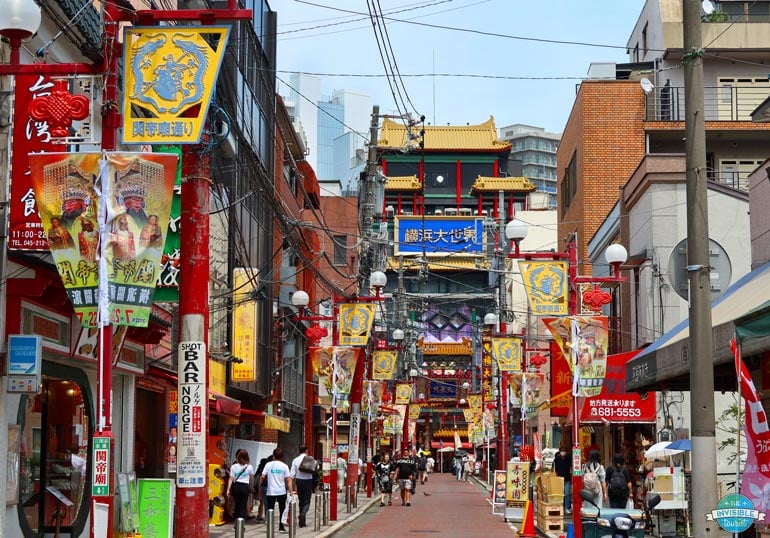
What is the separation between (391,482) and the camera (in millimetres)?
45531

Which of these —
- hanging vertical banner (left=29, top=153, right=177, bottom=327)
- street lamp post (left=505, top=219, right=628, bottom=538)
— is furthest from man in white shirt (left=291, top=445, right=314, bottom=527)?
hanging vertical banner (left=29, top=153, right=177, bottom=327)

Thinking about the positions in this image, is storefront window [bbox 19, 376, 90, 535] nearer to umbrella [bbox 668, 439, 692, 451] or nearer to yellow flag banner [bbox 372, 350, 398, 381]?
umbrella [bbox 668, 439, 692, 451]

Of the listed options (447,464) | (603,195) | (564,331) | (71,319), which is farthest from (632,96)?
(447,464)

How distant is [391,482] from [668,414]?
1581cm

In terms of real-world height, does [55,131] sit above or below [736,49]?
below

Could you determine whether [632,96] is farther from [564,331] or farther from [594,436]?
[564,331]

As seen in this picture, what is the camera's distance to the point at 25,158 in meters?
14.3

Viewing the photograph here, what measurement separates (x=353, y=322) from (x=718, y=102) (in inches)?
816

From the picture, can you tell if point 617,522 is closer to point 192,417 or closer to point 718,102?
point 192,417

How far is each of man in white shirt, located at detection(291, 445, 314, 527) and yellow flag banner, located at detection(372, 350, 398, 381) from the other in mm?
19322

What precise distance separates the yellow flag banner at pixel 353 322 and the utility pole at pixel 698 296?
23.3 meters

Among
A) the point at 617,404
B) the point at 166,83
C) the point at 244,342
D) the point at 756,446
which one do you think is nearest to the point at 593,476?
the point at 617,404

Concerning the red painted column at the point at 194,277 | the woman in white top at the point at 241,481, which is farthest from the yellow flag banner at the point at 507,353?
the red painted column at the point at 194,277

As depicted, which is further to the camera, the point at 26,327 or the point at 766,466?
the point at 26,327
